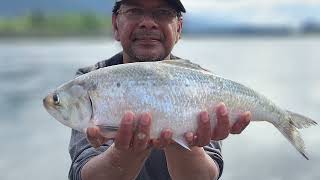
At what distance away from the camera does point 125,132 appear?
11.9 feet

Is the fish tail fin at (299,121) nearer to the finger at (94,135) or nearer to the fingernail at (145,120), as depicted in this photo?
the fingernail at (145,120)

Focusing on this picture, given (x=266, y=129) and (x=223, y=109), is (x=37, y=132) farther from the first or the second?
(x=223, y=109)

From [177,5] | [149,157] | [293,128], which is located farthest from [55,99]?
[293,128]

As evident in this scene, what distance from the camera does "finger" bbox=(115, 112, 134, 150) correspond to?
3.57 meters

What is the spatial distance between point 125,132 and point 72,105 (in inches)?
15.9

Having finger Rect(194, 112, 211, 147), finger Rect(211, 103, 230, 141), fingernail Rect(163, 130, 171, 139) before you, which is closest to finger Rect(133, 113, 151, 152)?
fingernail Rect(163, 130, 171, 139)

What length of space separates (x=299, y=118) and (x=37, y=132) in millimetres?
12110

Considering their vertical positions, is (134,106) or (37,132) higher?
(134,106)

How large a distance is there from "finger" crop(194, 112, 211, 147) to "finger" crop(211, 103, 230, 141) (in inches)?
2.8

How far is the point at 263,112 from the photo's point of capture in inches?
162

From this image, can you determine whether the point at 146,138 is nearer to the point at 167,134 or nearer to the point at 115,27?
the point at 167,134

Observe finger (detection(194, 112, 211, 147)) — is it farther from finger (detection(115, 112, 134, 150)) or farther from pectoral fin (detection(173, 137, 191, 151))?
finger (detection(115, 112, 134, 150))

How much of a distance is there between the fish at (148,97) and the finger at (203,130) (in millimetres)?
44

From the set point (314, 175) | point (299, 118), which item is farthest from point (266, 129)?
point (299, 118)
